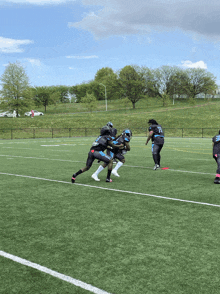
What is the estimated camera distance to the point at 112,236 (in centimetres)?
537

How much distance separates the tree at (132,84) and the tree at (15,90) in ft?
109

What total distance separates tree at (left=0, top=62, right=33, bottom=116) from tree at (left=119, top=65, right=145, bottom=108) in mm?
33103

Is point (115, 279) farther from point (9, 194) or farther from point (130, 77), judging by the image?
point (130, 77)

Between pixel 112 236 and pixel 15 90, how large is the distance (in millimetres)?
68071

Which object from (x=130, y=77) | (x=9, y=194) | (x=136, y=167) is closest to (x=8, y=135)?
(x=136, y=167)

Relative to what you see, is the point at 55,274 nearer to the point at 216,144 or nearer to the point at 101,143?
the point at 101,143

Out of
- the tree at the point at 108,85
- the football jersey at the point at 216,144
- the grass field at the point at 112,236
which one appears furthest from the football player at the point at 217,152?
the tree at the point at 108,85

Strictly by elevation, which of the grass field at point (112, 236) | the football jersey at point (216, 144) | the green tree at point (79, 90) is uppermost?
the green tree at point (79, 90)

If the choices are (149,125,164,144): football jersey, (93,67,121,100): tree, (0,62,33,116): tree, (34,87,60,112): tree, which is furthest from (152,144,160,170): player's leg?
(34,87,60,112): tree

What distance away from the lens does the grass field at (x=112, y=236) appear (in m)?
3.80

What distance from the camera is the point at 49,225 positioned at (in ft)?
19.8

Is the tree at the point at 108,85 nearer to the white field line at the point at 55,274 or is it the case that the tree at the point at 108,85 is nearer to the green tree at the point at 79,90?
the green tree at the point at 79,90

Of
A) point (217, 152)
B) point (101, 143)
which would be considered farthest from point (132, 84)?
point (101, 143)

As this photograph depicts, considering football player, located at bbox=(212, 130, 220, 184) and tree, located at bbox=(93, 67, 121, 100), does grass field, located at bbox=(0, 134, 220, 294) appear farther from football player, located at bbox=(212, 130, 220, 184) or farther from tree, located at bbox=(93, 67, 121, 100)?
tree, located at bbox=(93, 67, 121, 100)
